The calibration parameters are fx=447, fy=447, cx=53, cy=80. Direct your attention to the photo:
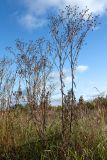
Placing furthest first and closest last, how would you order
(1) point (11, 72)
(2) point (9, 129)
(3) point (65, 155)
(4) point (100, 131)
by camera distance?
(1) point (11, 72), (2) point (9, 129), (4) point (100, 131), (3) point (65, 155)

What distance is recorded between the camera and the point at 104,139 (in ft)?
22.4

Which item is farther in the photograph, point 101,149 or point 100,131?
point 100,131

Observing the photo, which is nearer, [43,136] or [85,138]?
[85,138]

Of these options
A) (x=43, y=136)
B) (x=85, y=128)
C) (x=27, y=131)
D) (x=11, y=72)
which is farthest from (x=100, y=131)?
(x=11, y=72)

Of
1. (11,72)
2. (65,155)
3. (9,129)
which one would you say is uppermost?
(11,72)

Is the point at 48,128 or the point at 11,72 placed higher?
the point at 11,72

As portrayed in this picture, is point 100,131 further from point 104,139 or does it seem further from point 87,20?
Answer: point 87,20

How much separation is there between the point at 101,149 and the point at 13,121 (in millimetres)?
2501

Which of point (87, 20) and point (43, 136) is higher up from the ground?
point (87, 20)

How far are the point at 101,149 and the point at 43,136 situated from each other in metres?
1.39

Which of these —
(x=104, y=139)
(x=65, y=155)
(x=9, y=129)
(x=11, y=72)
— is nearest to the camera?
(x=65, y=155)

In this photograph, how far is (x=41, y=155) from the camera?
21.6 feet

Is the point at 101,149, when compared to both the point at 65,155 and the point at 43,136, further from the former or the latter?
the point at 43,136

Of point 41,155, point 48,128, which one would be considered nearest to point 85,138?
point 41,155
